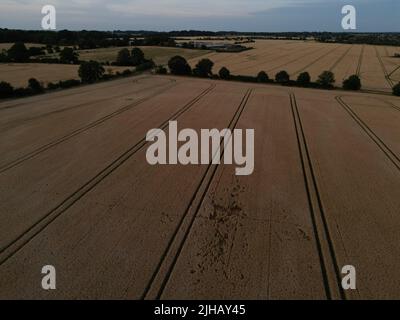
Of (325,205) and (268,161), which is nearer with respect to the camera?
(325,205)

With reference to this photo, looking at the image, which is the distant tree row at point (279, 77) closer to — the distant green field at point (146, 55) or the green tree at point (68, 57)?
the distant green field at point (146, 55)

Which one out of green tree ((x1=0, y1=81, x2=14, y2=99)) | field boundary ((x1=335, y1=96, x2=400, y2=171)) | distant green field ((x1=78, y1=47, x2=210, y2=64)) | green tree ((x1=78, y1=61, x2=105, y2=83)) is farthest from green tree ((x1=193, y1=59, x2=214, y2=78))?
green tree ((x1=0, y1=81, x2=14, y2=99))

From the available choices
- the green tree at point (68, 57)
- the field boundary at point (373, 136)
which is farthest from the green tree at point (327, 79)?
the green tree at point (68, 57)

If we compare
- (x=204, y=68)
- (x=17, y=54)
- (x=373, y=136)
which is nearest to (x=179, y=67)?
(x=204, y=68)

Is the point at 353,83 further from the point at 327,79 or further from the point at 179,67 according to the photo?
the point at 179,67
